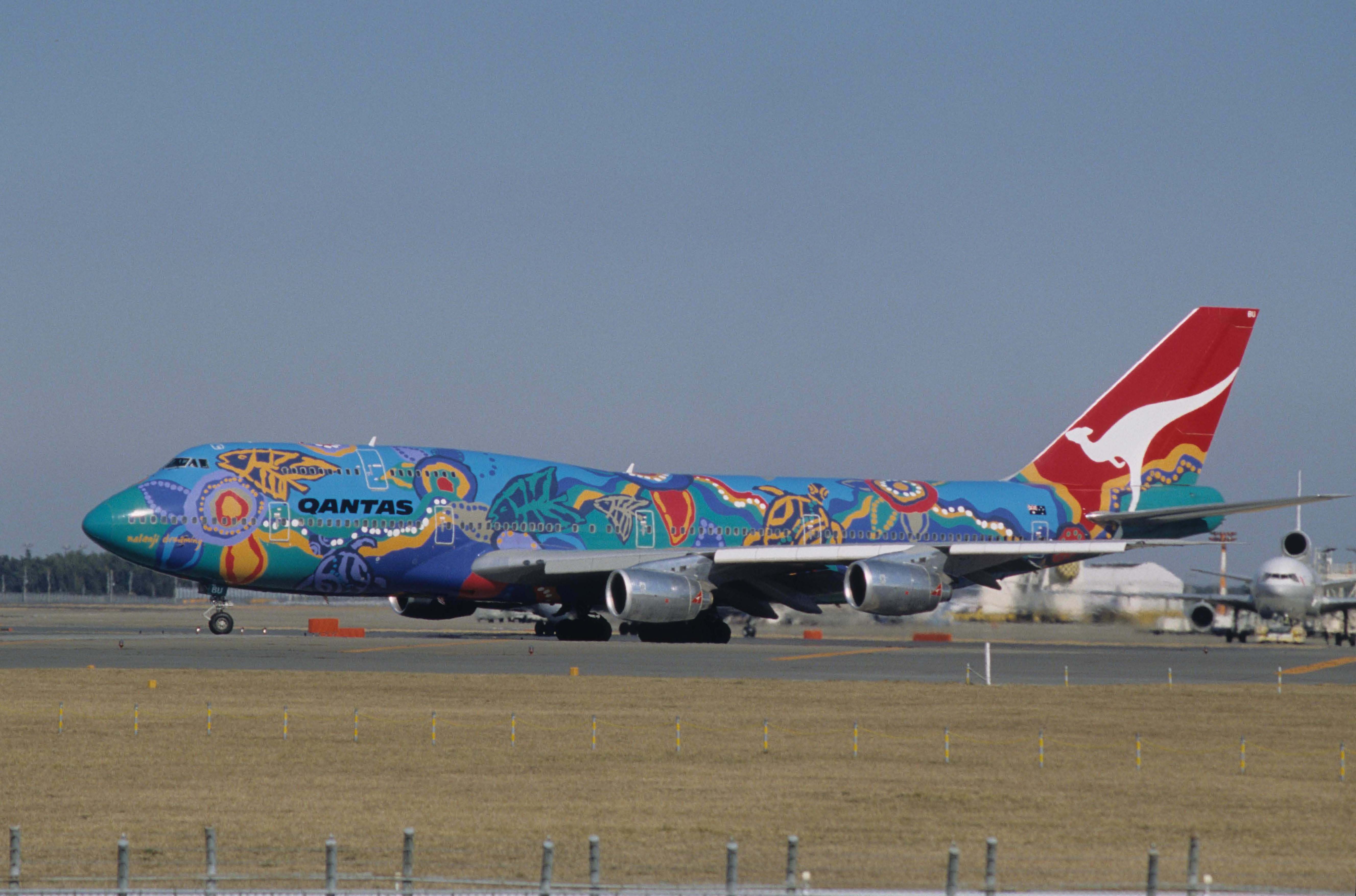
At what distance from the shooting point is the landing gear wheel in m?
47.5

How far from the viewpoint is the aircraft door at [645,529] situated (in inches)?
1914

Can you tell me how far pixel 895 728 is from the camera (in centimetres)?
2369

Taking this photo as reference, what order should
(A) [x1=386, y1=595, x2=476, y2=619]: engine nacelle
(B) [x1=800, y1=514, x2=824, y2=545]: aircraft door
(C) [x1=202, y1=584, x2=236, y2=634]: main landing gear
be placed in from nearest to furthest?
1. (C) [x1=202, y1=584, x2=236, y2=634]: main landing gear
2. (A) [x1=386, y1=595, x2=476, y2=619]: engine nacelle
3. (B) [x1=800, y1=514, x2=824, y2=545]: aircraft door

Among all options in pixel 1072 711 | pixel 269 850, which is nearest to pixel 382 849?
pixel 269 850

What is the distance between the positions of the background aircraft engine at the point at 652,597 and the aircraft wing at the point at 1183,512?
1644 cm

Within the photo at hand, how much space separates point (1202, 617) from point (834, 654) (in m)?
20.5

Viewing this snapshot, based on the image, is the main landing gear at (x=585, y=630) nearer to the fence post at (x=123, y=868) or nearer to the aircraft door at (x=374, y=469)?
the aircraft door at (x=374, y=469)

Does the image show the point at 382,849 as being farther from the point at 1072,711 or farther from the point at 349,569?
the point at 349,569

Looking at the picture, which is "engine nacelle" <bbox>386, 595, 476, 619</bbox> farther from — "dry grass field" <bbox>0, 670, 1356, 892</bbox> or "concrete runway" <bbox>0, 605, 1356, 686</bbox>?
"dry grass field" <bbox>0, 670, 1356, 892</bbox>

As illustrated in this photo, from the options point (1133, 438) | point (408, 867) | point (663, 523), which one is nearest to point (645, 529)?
point (663, 523)

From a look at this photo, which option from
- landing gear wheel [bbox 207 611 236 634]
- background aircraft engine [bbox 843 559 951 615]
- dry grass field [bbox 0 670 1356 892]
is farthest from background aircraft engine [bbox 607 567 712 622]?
dry grass field [bbox 0 670 1356 892]

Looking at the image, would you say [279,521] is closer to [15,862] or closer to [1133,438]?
[1133,438]

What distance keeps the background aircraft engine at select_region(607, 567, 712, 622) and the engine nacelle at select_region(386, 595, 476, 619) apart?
775 cm

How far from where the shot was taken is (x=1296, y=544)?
1989 inches
